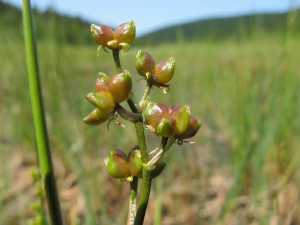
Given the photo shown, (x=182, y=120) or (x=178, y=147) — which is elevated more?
(x=182, y=120)

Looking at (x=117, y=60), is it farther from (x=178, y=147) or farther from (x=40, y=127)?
(x=178, y=147)

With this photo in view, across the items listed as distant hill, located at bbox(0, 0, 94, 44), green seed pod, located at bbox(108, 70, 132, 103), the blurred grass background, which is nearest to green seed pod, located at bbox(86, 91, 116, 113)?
green seed pod, located at bbox(108, 70, 132, 103)

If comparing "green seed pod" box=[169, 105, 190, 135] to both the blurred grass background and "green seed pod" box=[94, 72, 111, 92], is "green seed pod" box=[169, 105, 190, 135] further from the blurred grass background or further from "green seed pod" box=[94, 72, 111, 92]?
the blurred grass background

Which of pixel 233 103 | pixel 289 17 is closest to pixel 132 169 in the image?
pixel 289 17

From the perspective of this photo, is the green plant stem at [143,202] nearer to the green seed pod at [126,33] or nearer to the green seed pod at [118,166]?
the green seed pod at [118,166]

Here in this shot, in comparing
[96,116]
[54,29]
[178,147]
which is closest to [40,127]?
[96,116]

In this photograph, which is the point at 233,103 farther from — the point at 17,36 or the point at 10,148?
the point at 17,36
